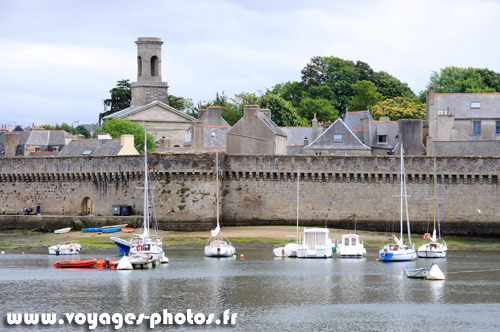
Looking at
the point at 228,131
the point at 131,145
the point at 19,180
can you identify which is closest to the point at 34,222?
the point at 19,180

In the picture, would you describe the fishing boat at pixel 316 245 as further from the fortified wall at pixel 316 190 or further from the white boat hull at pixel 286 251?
the fortified wall at pixel 316 190

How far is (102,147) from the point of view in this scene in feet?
232

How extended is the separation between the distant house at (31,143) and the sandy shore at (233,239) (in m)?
17.3

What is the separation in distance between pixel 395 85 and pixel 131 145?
41796mm

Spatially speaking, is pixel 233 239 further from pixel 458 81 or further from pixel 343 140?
pixel 458 81

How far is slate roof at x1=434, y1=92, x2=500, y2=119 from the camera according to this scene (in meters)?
71.2

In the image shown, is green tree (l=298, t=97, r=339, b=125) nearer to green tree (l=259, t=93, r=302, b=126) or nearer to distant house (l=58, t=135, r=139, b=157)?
green tree (l=259, t=93, r=302, b=126)

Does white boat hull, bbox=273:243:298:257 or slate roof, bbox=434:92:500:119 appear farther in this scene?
slate roof, bbox=434:92:500:119

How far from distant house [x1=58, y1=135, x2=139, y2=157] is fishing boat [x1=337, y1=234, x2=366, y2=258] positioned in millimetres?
21864

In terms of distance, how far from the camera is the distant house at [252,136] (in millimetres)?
68500

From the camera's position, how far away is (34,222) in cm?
6462

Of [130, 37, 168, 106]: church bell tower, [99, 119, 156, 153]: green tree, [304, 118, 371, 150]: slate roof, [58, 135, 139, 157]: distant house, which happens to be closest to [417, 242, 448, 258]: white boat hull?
[304, 118, 371, 150]: slate roof

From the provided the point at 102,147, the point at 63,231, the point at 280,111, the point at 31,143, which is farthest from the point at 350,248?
the point at 280,111

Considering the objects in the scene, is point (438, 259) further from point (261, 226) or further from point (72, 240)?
point (72, 240)
